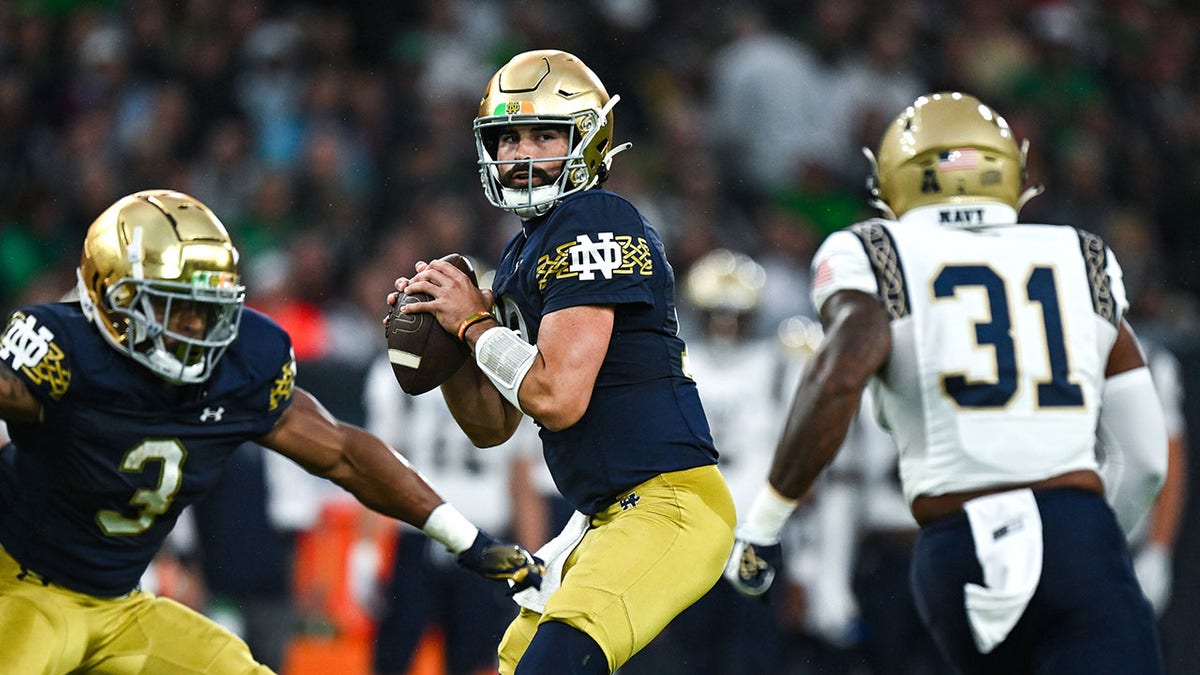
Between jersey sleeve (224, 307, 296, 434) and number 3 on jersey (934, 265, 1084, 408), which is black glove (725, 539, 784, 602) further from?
jersey sleeve (224, 307, 296, 434)

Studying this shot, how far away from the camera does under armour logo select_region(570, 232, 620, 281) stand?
343 cm

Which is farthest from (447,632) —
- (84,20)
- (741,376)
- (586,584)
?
(84,20)

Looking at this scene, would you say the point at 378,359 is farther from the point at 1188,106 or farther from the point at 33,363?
the point at 1188,106

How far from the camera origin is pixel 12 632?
3.70 metres

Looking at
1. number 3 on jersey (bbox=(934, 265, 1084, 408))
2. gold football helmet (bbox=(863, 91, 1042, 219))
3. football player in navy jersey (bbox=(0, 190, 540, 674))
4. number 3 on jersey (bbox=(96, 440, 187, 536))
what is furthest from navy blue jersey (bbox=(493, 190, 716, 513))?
number 3 on jersey (bbox=(96, 440, 187, 536))

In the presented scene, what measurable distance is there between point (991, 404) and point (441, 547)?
3.49 m

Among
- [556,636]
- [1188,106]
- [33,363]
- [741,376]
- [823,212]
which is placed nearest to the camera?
[556,636]

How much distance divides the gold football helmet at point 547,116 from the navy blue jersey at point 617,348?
0.33 ft

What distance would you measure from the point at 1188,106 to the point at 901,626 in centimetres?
437

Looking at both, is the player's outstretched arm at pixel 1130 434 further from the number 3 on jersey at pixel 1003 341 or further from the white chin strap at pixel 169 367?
the white chin strap at pixel 169 367

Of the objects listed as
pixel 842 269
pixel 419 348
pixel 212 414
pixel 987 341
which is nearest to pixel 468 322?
pixel 419 348

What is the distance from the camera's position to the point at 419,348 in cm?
364

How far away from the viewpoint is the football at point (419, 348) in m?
3.64

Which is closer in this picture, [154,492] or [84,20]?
[154,492]
